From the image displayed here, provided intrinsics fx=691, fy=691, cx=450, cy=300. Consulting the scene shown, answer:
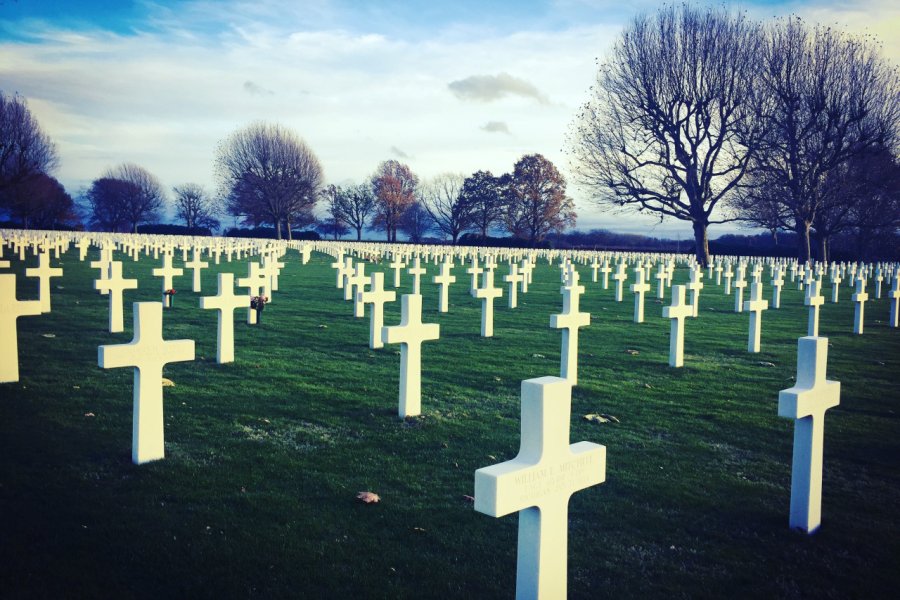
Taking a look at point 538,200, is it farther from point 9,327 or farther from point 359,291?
point 9,327

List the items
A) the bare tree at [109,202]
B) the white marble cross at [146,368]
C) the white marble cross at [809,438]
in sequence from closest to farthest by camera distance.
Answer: the white marble cross at [809,438]
the white marble cross at [146,368]
the bare tree at [109,202]

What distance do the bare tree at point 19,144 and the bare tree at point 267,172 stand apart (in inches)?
652

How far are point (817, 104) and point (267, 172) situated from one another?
42370 millimetres

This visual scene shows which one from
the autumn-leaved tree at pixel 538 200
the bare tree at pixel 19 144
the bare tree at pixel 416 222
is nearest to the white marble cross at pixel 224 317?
the bare tree at pixel 19 144

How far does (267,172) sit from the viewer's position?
5822cm

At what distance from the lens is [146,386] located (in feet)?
14.9

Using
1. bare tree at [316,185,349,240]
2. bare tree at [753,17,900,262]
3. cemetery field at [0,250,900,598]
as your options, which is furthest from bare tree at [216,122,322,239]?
cemetery field at [0,250,900,598]

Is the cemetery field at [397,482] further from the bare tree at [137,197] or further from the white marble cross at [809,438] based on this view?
the bare tree at [137,197]

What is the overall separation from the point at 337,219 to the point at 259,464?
6953 centimetres

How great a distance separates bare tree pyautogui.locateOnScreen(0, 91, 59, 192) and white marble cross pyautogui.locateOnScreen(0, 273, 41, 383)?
37.1m

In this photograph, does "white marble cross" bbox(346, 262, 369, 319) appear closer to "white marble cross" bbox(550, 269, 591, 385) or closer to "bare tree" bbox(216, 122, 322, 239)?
"white marble cross" bbox(550, 269, 591, 385)

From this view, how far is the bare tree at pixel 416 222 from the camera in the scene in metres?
73.4

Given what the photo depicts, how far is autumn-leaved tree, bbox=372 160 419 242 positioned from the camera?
2736 inches

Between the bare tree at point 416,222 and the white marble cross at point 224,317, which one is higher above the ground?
the bare tree at point 416,222
